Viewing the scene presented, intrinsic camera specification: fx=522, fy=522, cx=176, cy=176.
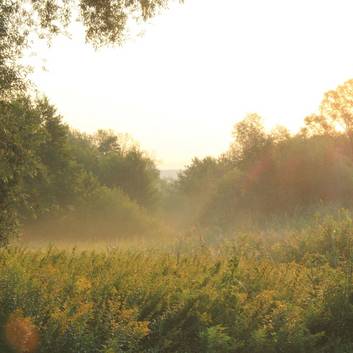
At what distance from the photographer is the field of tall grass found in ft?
27.2

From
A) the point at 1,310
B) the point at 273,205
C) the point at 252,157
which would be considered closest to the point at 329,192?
the point at 273,205

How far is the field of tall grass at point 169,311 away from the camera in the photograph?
326 inches

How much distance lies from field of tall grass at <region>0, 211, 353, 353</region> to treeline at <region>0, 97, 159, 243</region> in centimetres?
480

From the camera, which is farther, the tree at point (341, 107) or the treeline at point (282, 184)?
the tree at point (341, 107)

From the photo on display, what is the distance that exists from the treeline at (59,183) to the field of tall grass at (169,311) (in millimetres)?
4796

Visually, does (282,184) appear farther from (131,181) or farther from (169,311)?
(131,181)

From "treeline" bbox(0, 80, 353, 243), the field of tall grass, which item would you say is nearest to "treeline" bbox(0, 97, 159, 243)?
"treeline" bbox(0, 80, 353, 243)

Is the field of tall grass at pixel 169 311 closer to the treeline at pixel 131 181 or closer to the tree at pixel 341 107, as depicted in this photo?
the treeline at pixel 131 181

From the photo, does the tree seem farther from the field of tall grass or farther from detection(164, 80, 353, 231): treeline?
the field of tall grass

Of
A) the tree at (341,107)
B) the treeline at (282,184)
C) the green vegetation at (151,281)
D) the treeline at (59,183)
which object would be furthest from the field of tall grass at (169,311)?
the tree at (341,107)

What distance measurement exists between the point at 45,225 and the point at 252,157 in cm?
2054

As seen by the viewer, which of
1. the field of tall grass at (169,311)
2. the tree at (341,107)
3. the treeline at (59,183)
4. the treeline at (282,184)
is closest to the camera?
the field of tall grass at (169,311)

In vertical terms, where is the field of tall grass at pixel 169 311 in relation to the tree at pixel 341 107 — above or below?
below

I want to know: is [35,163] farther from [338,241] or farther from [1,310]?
[338,241]
